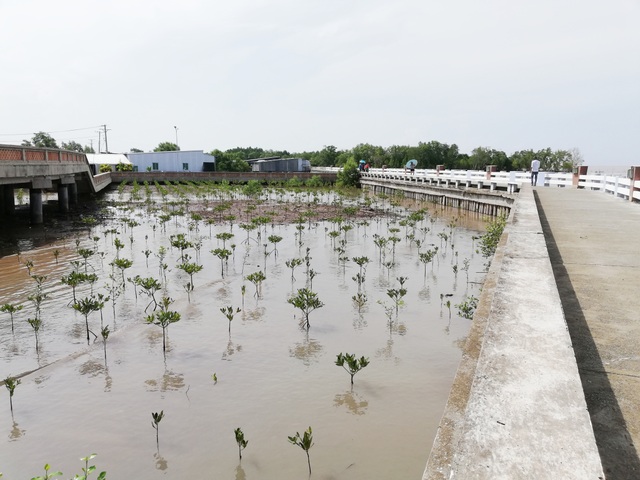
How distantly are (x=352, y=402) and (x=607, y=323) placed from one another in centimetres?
263

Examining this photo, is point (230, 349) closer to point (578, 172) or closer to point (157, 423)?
point (157, 423)

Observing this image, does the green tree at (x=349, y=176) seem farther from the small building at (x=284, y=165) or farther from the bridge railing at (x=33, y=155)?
the bridge railing at (x=33, y=155)

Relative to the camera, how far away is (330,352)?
256 inches

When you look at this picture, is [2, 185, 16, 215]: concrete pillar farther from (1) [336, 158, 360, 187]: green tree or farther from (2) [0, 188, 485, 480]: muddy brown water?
(1) [336, 158, 360, 187]: green tree

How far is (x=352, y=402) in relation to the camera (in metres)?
5.11

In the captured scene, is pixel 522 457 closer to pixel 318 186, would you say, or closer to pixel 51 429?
pixel 51 429

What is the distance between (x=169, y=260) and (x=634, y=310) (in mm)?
10972

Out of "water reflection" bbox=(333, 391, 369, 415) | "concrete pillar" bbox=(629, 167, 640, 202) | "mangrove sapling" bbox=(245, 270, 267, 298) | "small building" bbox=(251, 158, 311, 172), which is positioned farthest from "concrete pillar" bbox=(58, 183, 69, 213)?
"small building" bbox=(251, 158, 311, 172)

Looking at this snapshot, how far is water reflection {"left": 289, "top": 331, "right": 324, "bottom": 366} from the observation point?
6.30m

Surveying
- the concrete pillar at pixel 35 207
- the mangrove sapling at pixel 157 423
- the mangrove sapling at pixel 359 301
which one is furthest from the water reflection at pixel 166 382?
the concrete pillar at pixel 35 207

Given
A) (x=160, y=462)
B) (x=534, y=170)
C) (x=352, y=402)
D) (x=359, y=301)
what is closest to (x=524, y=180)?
(x=534, y=170)

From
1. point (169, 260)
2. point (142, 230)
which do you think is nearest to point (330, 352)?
point (169, 260)

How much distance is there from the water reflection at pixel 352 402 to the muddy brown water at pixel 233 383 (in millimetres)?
22

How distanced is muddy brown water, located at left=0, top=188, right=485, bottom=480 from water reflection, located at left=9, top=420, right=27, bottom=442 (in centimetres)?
2
